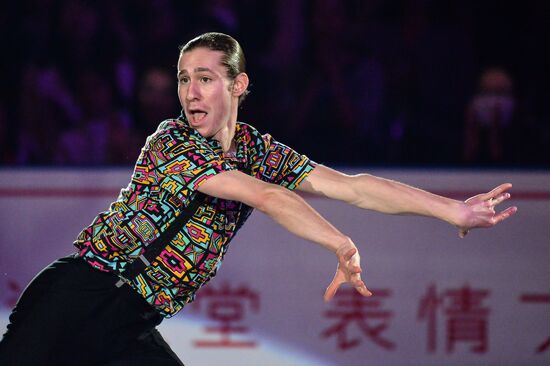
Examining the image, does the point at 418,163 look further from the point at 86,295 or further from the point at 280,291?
the point at 86,295

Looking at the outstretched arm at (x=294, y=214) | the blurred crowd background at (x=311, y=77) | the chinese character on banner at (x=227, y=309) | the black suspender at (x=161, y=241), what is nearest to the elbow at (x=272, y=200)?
the outstretched arm at (x=294, y=214)

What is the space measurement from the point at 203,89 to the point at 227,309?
1939mm

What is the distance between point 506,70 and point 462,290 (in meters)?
1.41

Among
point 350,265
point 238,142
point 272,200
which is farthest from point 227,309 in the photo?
point 350,265

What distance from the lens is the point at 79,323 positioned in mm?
2811

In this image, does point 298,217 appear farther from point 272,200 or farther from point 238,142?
point 238,142

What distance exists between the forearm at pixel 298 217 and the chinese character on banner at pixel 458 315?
2.27 m

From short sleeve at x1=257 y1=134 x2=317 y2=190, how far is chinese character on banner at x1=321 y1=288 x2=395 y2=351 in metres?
1.67

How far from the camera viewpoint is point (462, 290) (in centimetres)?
476

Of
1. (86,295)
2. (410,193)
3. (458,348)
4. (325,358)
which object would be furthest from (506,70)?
(86,295)

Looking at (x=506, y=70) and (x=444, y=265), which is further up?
(x=506, y=70)

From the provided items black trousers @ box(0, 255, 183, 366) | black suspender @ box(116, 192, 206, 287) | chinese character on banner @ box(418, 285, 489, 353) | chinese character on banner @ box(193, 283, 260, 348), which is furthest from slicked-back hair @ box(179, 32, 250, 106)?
chinese character on banner @ box(418, 285, 489, 353)

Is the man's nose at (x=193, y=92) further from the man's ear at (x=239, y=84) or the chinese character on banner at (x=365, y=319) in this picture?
→ the chinese character on banner at (x=365, y=319)

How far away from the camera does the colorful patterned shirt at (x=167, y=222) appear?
2732 mm
